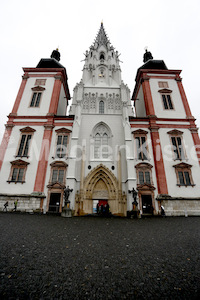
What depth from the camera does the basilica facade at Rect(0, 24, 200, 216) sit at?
14.4m

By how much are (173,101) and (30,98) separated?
65.7 feet

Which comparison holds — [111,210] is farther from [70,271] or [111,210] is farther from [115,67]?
[115,67]

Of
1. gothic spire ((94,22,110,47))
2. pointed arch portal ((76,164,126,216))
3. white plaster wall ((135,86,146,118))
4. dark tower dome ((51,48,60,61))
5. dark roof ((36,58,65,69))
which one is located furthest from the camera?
gothic spire ((94,22,110,47))

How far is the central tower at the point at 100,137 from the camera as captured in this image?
15.3 meters

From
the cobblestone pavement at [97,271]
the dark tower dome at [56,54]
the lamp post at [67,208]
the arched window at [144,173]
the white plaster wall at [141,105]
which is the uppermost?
the dark tower dome at [56,54]

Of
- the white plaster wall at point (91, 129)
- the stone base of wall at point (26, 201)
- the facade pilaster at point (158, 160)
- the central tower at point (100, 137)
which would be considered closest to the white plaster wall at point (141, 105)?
the central tower at point (100, 137)

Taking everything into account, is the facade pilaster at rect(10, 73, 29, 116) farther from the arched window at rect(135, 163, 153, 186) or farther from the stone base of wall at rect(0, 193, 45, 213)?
the arched window at rect(135, 163, 153, 186)

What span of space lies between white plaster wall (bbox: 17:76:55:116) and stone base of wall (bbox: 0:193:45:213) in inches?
405

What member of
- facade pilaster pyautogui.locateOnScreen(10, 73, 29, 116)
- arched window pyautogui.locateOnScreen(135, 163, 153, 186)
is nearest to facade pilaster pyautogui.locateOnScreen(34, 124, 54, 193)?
facade pilaster pyautogui.locateOnScreen(10, 73, 29, 116)

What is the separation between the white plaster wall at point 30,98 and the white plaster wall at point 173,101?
48.5 feet

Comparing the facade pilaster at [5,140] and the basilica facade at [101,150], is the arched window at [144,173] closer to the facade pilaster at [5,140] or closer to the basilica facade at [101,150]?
the basilica facade at [101,150]

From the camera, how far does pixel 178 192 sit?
1455 centimetres

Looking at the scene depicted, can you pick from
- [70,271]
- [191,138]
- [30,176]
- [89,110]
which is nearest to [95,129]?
[89,110]

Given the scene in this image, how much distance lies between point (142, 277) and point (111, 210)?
44.0 ft
